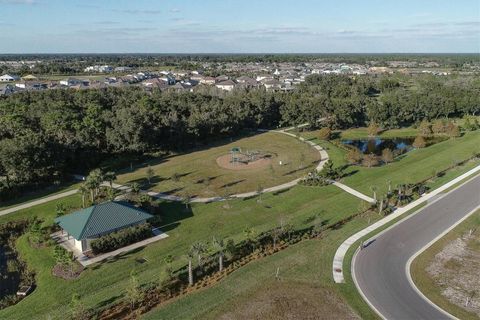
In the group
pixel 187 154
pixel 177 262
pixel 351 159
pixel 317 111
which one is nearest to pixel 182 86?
pixel 317 111

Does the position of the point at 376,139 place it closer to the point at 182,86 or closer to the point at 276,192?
the point at 276,192

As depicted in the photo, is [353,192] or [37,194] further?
[37,194]

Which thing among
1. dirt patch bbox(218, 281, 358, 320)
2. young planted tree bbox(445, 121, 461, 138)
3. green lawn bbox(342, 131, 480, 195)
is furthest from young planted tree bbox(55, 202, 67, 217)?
young planted tree bbox(445, 121, 461, 138)

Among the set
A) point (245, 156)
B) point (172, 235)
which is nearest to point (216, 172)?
point (245, 156)

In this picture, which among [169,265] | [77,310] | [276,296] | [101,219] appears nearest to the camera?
[77,310]

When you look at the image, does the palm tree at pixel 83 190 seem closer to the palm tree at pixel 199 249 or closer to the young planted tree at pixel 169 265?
the young planted tree at pixel 169 265

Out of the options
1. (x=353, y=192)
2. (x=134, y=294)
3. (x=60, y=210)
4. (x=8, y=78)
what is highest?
(x=8, y=78)

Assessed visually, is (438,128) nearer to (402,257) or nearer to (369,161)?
(369,161)
